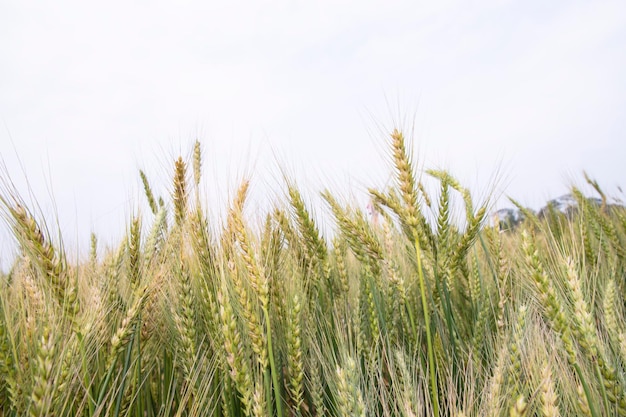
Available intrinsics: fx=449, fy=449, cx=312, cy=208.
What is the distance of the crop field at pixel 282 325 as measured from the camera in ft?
4.26

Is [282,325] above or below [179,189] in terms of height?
below

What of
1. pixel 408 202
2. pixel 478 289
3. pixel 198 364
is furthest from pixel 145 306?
pixel 478 289

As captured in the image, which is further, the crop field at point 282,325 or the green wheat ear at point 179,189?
the green wheat ear at point 179,189

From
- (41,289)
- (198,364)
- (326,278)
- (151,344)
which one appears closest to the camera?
(41,289)

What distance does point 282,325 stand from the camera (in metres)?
1.70

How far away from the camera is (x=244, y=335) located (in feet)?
5.46

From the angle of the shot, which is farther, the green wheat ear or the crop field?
the green wheat ear

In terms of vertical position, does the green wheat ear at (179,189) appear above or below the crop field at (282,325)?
above

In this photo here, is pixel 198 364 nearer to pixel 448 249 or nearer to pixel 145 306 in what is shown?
pixel 145 306

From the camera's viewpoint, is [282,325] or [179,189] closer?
[282,325]

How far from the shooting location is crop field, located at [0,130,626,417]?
1298 mm

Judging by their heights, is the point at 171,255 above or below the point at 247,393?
Result: above

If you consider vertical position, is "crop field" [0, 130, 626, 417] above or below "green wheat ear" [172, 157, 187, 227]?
below

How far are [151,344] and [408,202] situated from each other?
121cm
